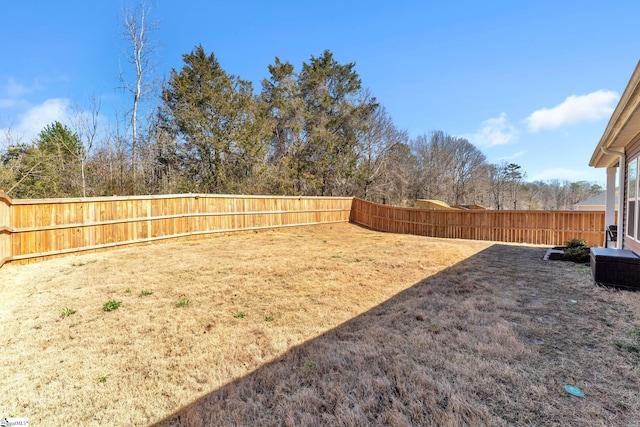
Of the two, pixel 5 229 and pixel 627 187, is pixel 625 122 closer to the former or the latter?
pixel 627 187

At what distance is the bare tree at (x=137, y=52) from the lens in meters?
12.3

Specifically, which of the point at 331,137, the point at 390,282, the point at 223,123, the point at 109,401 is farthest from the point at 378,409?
the point at 331,137

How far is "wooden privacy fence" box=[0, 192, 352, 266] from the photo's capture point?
593 cm

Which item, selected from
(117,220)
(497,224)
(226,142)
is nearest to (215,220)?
(117,220)

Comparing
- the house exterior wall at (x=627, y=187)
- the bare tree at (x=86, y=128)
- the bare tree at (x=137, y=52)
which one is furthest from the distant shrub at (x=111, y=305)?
the bare tree at (x=137, y=52)

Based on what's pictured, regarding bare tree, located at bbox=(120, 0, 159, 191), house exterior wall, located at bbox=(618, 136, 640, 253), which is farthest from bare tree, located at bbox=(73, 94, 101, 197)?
house exterior wall, located at bbox=(618, 136, 640, 253)

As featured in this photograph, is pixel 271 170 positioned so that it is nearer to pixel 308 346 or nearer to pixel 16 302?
pixel 16 302

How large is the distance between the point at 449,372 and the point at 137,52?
1615 cm

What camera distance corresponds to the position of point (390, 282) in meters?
4.75

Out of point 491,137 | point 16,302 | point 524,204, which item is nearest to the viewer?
point 16,302

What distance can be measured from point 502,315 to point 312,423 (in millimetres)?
2636

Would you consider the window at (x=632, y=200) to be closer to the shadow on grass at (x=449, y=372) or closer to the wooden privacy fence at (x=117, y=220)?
the shadow on grass at (x=449, y=372)

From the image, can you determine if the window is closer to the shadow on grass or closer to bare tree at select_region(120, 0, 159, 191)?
the shadow on grass

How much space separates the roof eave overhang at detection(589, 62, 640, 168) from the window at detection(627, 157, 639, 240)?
1.55 feet
